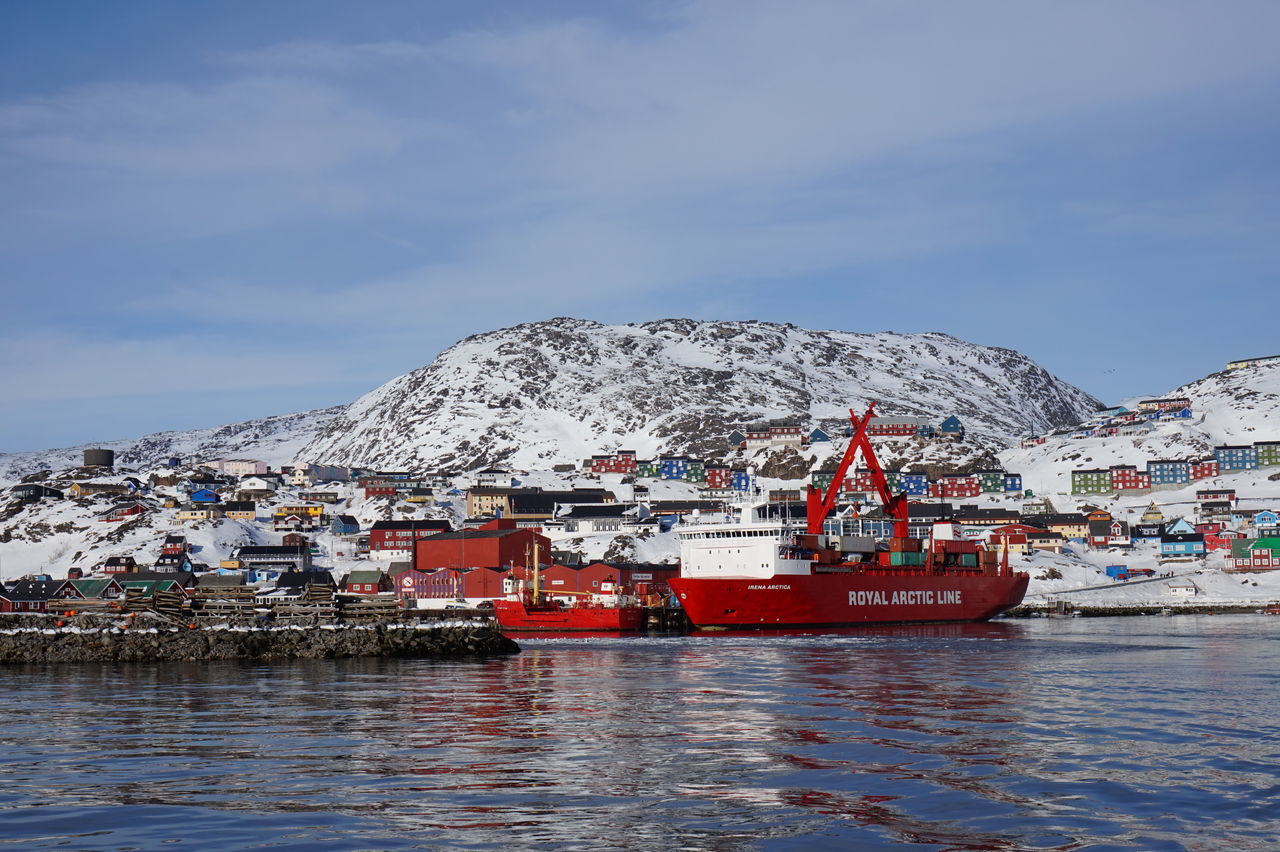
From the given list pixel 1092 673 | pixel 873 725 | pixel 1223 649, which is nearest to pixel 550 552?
pixel 1223 649

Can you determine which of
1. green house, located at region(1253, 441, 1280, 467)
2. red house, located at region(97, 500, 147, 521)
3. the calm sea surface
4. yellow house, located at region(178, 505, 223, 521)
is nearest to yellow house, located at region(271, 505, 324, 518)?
yellow house, located at region(178, 505, 223, 521)

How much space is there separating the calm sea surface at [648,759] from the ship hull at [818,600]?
30.8 m

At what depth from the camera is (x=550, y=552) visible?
122m

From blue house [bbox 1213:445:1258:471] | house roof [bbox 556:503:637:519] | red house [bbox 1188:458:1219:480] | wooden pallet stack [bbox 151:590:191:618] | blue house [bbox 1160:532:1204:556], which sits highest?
blue house [bbox 1213:445:1258:471]

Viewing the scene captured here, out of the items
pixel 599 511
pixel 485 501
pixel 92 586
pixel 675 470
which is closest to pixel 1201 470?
pixel 675 470

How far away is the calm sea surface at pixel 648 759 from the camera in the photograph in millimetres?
13992

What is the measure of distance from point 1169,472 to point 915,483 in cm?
3534

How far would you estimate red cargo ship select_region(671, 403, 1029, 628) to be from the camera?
69.4m

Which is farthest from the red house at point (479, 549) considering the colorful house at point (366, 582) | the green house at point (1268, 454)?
the green house at point (1268, 454)

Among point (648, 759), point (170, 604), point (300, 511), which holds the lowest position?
point (648, 759)

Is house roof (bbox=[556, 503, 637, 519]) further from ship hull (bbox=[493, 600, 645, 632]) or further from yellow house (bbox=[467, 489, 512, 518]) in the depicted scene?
ship hull (bbox=[493, 600, 645, 632])

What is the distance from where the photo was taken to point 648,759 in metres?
19.5

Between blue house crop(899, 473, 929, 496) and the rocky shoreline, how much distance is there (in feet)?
436

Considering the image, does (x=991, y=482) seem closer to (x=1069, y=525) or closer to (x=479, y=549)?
(x=1069, y=525)
